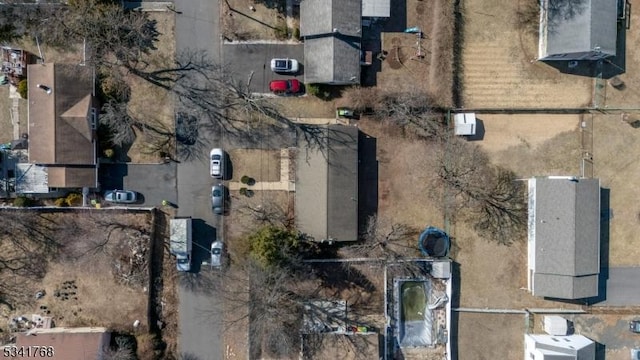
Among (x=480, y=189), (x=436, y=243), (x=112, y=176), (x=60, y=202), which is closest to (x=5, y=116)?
(x=60, y=202)

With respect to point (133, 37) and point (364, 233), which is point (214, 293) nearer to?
point (364, 233)

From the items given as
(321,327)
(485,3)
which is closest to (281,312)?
(321,327)

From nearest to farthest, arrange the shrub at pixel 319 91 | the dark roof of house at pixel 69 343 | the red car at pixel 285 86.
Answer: the dark roof of house at pixel 69 343 < the red car at pixel 285 86 < the shrub at pixel 319 91

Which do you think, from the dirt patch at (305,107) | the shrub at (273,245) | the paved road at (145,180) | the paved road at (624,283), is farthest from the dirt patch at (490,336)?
the paved road at (145,180)

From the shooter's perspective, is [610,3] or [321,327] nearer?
[610,3]

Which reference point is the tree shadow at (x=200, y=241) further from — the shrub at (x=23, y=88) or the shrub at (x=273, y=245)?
the shrub at (x=23, y=88)
